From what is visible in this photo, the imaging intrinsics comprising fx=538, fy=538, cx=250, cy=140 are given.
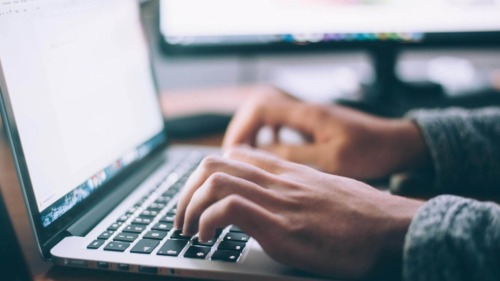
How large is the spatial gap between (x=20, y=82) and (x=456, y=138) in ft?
1.53

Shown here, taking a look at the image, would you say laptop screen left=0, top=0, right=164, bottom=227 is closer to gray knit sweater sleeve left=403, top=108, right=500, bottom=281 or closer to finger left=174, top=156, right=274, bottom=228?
finger left=174, top=156, right=274, bottom=228

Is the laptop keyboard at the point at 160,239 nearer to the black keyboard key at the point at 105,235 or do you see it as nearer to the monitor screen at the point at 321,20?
the black keyboard key at the point at 105,235

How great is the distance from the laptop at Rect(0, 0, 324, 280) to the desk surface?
0.01m

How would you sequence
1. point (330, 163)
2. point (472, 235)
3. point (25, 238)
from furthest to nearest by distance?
point (330, 163) → point (25, 238) → point (472, 235)

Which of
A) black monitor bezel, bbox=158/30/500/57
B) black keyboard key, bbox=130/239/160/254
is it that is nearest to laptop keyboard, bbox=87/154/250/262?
black keyboard key, bbox=130/239/160/254

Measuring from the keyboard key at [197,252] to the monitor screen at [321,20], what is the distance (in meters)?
0.50

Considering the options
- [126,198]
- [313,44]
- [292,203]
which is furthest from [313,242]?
[313,44]

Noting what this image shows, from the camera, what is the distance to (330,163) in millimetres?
653

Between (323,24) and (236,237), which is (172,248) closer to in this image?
(236,237)

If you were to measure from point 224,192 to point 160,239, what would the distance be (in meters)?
0.08

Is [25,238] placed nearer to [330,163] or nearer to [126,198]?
[126,198]

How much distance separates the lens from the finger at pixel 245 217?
40 cm

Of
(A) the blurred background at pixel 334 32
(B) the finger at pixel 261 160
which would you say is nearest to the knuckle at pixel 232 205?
(B) the finger at pixel 261 160

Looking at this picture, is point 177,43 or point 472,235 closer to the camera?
point 472,235
